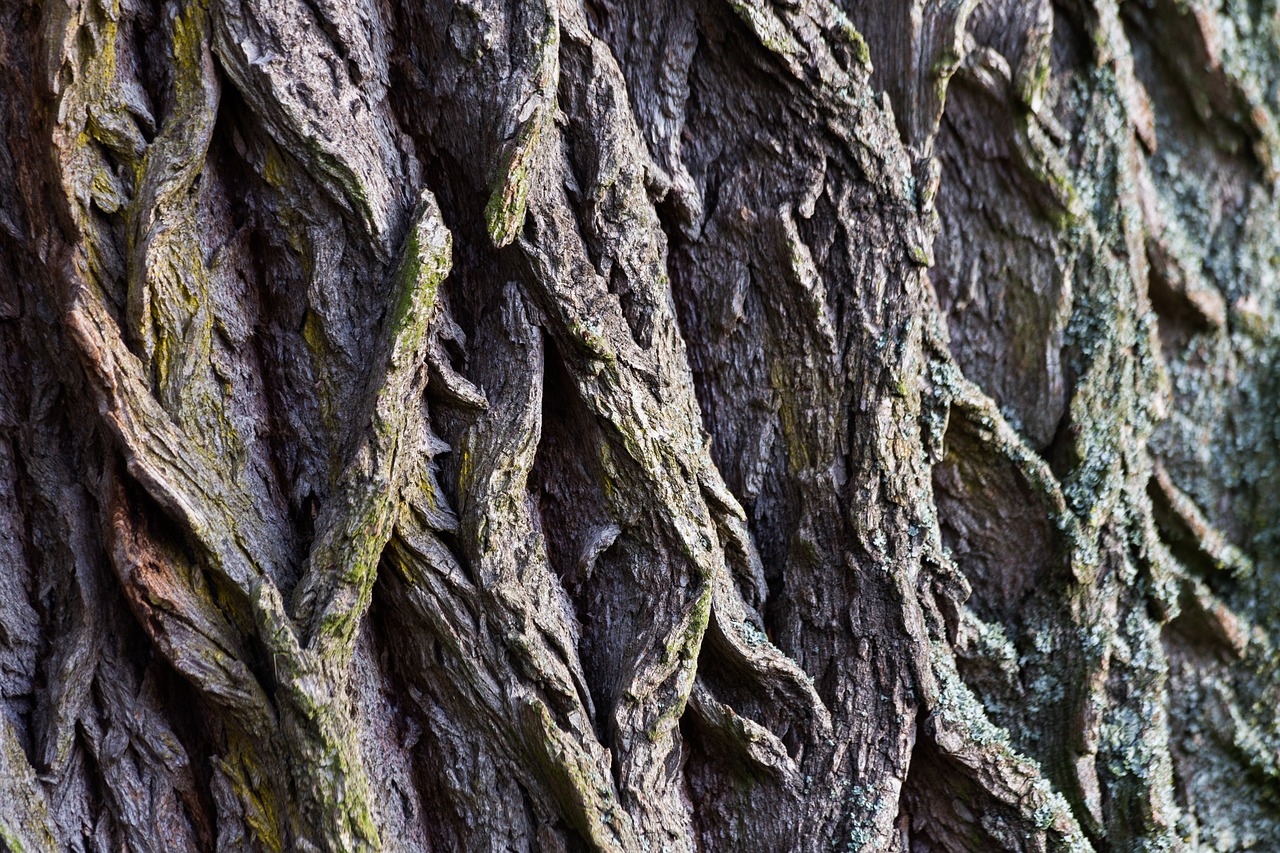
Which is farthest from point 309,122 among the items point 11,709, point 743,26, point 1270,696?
point 1270,696

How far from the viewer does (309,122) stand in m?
1.53

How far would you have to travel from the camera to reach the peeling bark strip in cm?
152

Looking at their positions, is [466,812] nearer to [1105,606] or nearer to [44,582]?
[44,582]

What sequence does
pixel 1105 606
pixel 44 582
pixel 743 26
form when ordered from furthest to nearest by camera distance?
pixel 1105 606, pixel 743 26, pixel 44 582

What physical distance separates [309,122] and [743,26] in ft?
Result: 2.84

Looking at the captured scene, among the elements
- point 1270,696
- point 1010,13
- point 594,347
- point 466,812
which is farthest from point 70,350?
point 1270,696

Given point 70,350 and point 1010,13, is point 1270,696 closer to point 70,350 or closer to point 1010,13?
point 1010,13

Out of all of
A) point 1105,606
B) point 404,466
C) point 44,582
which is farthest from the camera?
point 1105,606

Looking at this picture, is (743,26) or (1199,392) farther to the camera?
Result: (1199,392)

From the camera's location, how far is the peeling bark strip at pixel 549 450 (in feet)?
4.98

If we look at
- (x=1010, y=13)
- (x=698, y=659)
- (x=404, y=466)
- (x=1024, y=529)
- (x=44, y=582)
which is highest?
(x=1010, y=13)

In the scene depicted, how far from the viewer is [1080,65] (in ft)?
7.02

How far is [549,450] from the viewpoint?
170cm

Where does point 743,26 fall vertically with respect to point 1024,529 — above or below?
above
